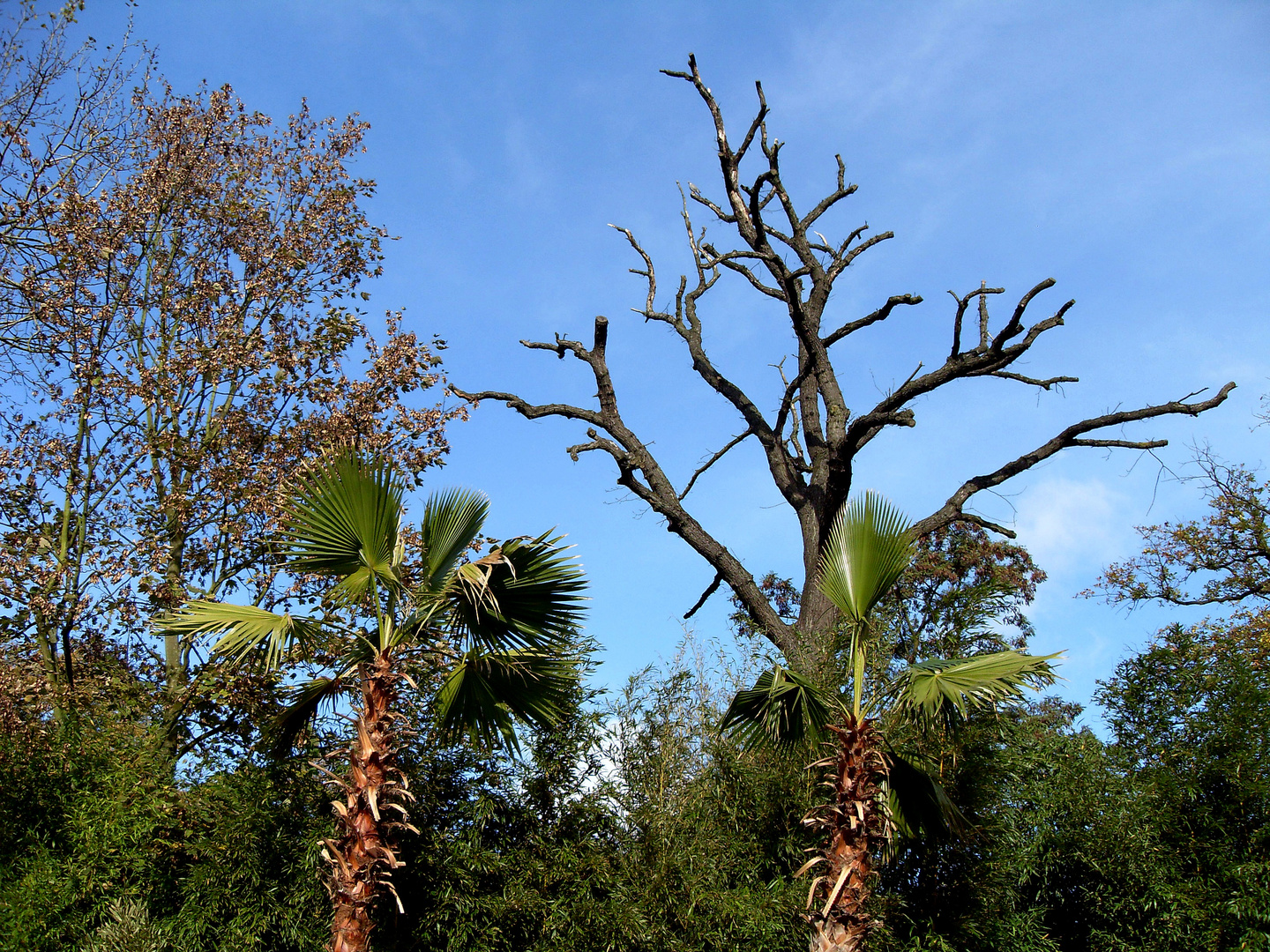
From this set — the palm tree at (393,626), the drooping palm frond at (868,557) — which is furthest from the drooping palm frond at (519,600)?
the drooping palm frond at (868,557)

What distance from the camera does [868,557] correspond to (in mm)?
5535

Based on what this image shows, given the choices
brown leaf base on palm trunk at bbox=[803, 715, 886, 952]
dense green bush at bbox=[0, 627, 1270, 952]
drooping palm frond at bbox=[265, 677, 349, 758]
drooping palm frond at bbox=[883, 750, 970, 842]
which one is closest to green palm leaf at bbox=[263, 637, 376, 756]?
drooping palm frond at bbox=[265, 677, 349, 758]

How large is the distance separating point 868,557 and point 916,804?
1.55 metres

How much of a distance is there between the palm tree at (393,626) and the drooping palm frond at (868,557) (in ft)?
5.10

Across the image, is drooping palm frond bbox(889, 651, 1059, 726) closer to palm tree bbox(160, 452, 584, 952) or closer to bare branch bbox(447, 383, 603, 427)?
palm tree bbox(160, 452, 584, 952)

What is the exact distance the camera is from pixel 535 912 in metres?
5.70

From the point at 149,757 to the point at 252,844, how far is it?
971mm

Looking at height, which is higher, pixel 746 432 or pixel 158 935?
pixel 746 432

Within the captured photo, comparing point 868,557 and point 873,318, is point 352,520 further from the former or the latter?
point 873,318

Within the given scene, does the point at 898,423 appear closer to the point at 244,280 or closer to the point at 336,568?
the point at 336,568

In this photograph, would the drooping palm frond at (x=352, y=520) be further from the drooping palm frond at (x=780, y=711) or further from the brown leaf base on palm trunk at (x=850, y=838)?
the brown leaf base on palm trunk at (x=850, y=838)

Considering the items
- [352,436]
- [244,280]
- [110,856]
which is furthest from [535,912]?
[244,280]

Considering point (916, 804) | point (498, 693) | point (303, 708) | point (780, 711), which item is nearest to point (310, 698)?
point (303, 708)

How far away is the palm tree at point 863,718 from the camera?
16.4 ft
